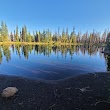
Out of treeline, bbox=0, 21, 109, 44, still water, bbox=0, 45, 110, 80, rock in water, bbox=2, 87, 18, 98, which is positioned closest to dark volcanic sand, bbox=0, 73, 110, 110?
rock in water, bbox=2, 87, 18, 98

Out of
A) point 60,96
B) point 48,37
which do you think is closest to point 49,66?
point 60,96

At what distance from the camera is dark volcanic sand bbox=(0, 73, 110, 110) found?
8.90m

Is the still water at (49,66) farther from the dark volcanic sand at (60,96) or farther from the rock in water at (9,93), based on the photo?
the rock in water at (9,93)

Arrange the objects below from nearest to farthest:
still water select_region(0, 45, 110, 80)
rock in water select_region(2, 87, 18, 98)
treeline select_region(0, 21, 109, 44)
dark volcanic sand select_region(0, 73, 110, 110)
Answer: dark volcanic sand select_region(0, 73, 110, 110), rock in water select_region(2, 87, 18, 98), still water select_region(0, 45, 110, 80), treeline select_region(0, 21, 109, 44)

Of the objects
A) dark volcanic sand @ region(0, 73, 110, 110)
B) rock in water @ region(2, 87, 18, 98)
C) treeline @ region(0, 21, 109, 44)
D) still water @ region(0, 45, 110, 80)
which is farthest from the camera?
treeline @ region(0, 21, 109, 44)

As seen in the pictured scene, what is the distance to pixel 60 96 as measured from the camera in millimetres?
10219

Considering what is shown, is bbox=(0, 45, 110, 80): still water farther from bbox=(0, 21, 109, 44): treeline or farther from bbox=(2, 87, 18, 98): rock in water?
bbox=(0, 21, 109, 44): treeline

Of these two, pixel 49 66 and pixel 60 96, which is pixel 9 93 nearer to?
pixel 60 96

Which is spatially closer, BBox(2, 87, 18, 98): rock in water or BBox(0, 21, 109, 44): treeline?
BBox(2, 87, 18, 98): rock in water

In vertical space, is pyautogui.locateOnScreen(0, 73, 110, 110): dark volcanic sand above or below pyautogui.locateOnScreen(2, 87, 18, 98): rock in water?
below

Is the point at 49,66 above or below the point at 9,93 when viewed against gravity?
below

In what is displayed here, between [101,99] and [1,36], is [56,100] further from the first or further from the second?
[1,36]

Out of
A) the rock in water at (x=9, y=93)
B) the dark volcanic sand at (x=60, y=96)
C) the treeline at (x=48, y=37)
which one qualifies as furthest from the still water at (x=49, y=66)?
the treeline at (x=48, y=37)

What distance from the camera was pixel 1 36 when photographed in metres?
93.9
